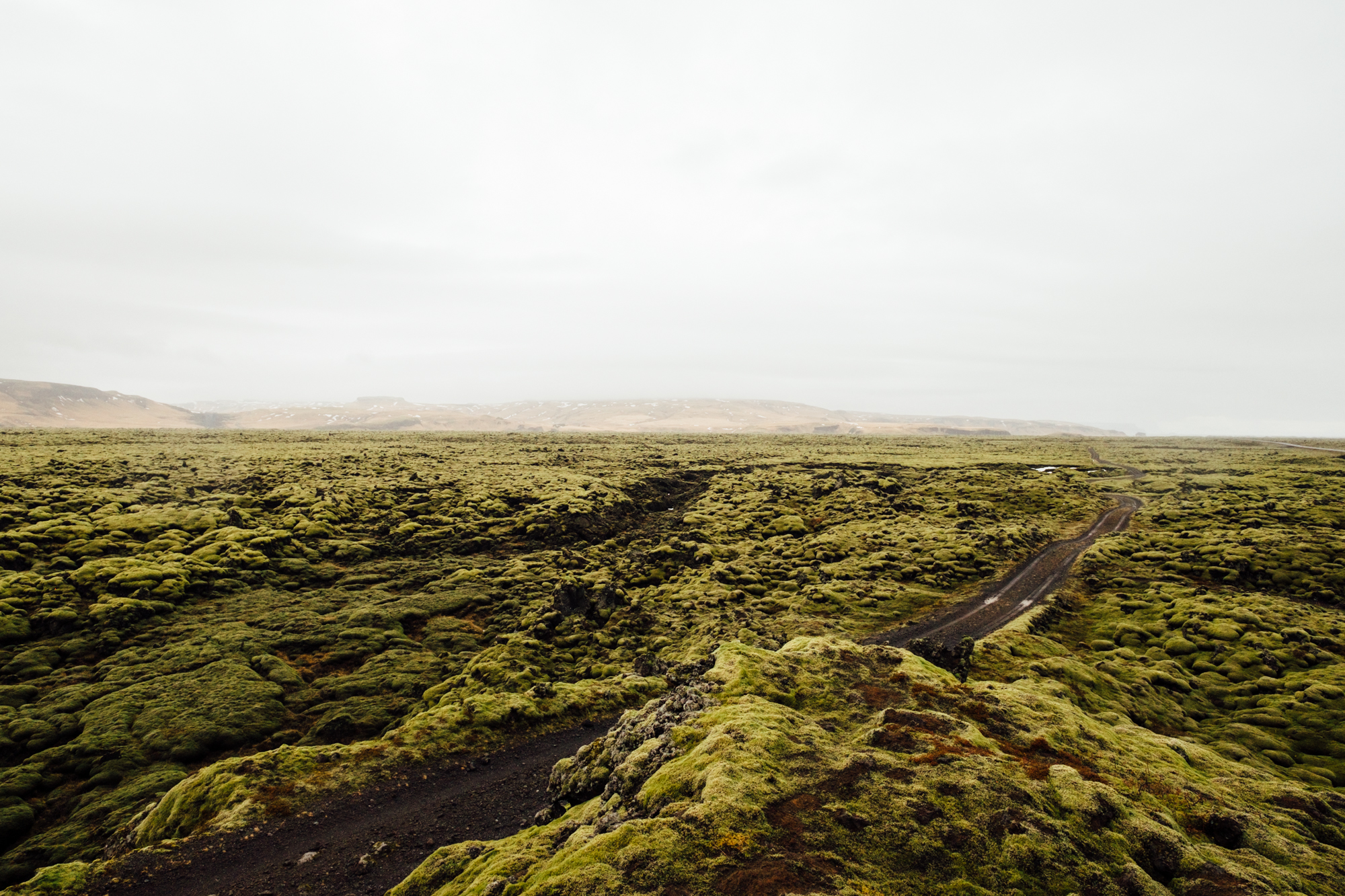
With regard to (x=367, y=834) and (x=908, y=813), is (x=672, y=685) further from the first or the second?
(x=908, y=813)

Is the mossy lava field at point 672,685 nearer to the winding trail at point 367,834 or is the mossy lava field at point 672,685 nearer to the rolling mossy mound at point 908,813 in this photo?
the rolling mossy mound at point 908,813

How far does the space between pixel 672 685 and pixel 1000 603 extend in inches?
751

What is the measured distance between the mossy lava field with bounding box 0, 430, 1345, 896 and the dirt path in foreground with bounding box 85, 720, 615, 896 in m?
0.18

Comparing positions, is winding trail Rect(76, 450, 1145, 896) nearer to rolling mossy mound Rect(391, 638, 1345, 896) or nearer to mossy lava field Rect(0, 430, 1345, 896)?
mossy lava field Rect(0, 430, 1345, 896)

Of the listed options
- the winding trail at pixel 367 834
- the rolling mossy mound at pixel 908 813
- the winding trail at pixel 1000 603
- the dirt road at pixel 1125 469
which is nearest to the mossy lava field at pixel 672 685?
the rolling mossy mound at pixel 908 813

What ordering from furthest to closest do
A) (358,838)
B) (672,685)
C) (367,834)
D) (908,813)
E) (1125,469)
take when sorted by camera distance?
(1125,469)
(672,685)
(367,834)
(358,838)
(908,813)

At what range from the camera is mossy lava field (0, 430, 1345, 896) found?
8008 mm

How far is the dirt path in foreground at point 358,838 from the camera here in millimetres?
11414

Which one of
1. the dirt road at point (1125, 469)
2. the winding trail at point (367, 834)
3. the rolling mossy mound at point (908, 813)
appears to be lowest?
the winding trail at point (367, 834)

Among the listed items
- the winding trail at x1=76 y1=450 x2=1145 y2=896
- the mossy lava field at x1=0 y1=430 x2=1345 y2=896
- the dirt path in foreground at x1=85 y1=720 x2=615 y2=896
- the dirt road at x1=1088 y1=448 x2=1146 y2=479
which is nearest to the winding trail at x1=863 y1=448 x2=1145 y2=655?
the mossy lava field at x1=0 y1=430 x2=1345 y2=896

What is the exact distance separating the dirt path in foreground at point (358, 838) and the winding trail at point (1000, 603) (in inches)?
619

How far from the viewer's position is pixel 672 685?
20000mm

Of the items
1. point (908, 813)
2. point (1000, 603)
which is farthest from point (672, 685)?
point (1000, 603)

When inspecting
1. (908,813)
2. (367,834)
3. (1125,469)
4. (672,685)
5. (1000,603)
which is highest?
(1125,469)
